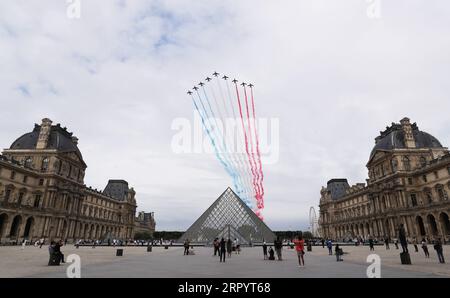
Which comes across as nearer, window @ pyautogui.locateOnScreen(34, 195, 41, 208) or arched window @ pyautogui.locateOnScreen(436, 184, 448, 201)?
arched window @ pyautogui.locateOnScreen(436, 184, 448, 201)

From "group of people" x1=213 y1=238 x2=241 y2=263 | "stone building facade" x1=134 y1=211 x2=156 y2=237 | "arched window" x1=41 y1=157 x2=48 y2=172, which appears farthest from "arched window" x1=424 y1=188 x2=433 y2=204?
"stone building facade" x1=134 y1=211 x2=156 y2=237

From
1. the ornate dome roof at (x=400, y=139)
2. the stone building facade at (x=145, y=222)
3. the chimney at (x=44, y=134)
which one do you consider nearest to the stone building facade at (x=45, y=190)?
the chimney at (x=44, y=134)

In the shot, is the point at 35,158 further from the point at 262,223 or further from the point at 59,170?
the point at 262,223

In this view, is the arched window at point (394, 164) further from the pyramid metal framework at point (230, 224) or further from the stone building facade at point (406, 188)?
the pyramid metal framework at point (230, 224)

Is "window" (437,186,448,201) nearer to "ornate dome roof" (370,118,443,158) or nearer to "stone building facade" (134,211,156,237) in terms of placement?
"ornate dome roof" (370,118,443,158)

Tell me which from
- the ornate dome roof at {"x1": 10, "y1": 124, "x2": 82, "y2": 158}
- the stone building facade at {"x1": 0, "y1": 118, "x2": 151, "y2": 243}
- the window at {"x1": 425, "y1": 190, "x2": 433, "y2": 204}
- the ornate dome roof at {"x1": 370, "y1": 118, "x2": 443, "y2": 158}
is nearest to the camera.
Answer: the stone building facade at {"x1": 0, "y1": 118, "x2": 151, "y2": 243}

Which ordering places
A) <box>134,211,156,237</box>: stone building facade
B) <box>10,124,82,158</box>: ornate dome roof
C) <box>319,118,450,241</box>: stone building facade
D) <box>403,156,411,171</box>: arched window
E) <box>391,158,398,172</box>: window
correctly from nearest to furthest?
<box>319,118,450,241</box>: stone building facade, <box>403,156,411,171</box>: arched window, <box>391,158,398,172</box>: window, <box>10,124,82,158</box>: ornate dome roof, <box>134,211,156,237</box>: stone building facade

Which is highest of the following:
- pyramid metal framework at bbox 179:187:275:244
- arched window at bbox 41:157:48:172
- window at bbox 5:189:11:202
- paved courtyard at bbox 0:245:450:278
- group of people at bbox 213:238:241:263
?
arched window at bbox 41:157:48:172
